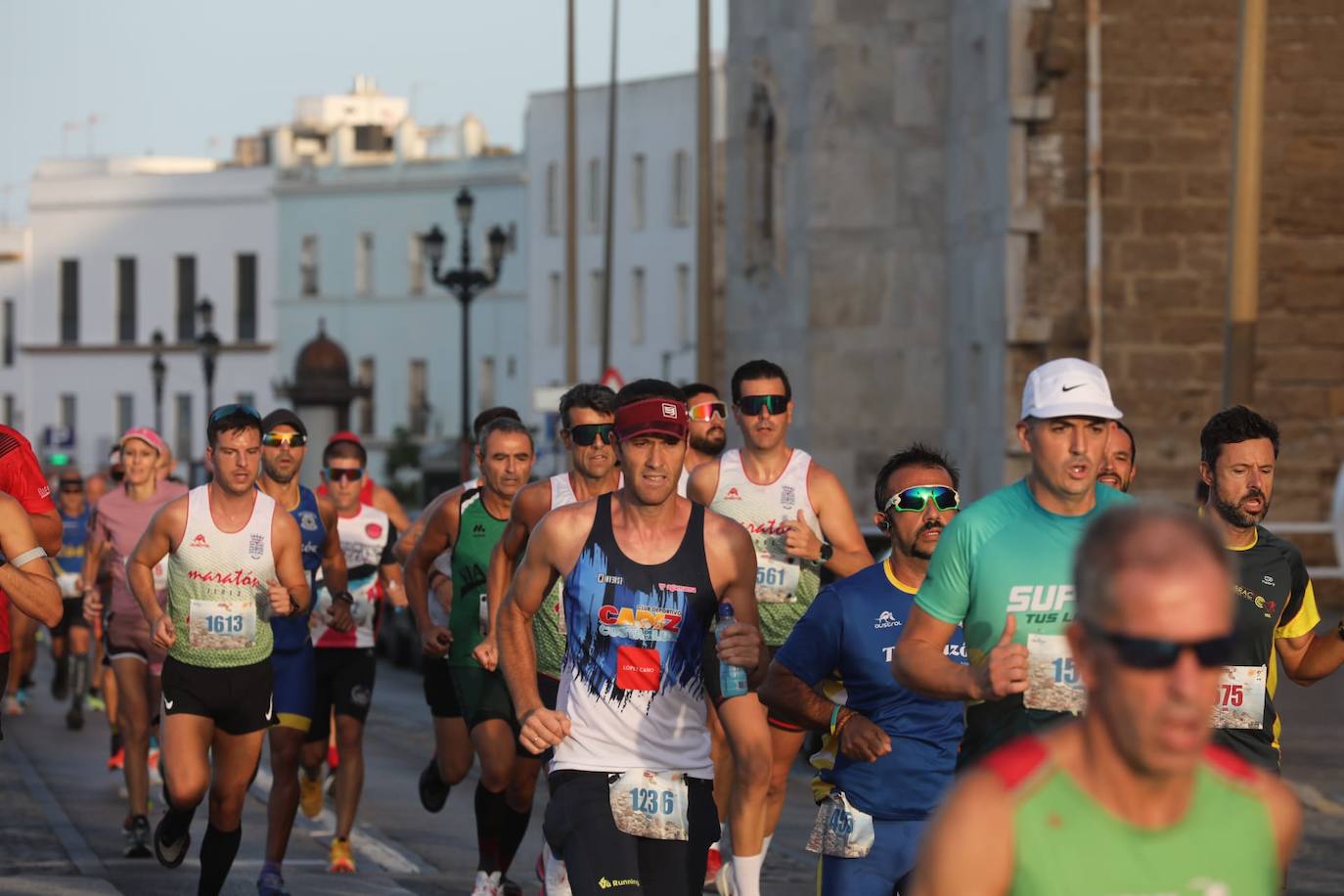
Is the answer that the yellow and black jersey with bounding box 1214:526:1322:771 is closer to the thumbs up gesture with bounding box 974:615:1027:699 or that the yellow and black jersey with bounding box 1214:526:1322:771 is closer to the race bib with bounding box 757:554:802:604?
the thumbs up gesture with bounding box 974:615:1027:699

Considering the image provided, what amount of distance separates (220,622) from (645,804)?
3.22m

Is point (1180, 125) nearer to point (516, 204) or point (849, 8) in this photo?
point (849, 8)

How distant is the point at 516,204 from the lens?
7325 cm

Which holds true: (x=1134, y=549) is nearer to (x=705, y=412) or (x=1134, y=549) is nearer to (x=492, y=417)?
(x=492, y=417)

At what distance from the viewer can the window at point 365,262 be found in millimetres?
78438

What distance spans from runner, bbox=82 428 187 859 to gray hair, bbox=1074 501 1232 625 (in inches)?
346

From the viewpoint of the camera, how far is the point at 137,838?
1247 cm

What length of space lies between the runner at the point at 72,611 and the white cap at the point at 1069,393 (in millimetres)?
14149

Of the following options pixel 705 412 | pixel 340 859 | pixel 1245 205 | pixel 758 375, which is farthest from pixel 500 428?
pixel 1245 205

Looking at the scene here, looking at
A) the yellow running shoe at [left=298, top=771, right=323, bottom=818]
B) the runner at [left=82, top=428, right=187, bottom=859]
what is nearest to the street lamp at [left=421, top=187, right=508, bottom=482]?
the runner at [left=82, top=428, right=187, bottom=859]

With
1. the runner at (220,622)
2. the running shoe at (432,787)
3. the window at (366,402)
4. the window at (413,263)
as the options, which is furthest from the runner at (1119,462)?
the window at (366,402)

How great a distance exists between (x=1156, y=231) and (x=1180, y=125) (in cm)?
107

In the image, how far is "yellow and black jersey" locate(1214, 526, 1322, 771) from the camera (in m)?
7.24

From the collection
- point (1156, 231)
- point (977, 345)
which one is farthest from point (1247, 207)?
point (977, 345)
